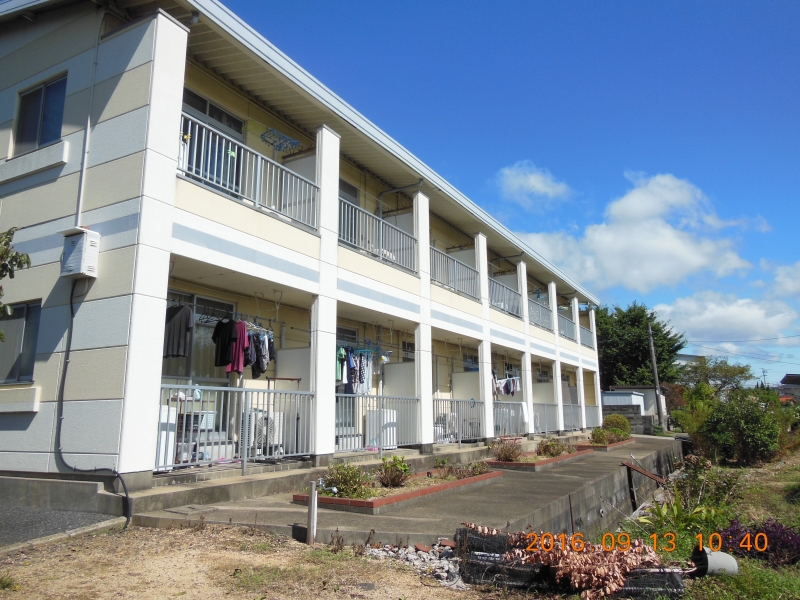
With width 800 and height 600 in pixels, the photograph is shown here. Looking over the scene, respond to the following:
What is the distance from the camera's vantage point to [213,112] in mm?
11734

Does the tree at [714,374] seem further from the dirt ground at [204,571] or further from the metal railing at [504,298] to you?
the dirt ground at [204,571]

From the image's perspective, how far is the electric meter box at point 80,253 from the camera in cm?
839

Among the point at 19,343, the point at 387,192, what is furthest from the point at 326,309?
the point at 387,192

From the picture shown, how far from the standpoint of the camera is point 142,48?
29.2 feet

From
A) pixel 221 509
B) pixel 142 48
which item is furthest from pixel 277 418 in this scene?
pixel 142 48

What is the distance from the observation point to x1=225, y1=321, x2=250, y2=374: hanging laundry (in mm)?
10164

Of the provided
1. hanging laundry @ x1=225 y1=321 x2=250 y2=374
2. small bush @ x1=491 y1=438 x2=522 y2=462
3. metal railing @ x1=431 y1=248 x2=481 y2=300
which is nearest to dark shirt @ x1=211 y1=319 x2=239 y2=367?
hanging laundry @ x1=225 y1=321 x2=250 y2=374

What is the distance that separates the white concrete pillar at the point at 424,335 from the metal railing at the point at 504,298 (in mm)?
4403

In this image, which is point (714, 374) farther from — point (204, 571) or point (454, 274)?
point (204, 571)

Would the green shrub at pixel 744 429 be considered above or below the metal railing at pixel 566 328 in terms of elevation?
below

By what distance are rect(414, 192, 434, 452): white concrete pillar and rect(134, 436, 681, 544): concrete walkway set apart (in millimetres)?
2375

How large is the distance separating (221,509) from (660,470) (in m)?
14.3

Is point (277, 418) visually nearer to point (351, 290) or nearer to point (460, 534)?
point (351, 290)

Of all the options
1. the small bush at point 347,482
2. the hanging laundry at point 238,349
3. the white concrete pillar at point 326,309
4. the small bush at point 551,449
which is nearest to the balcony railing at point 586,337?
the small bush at point 551,449
